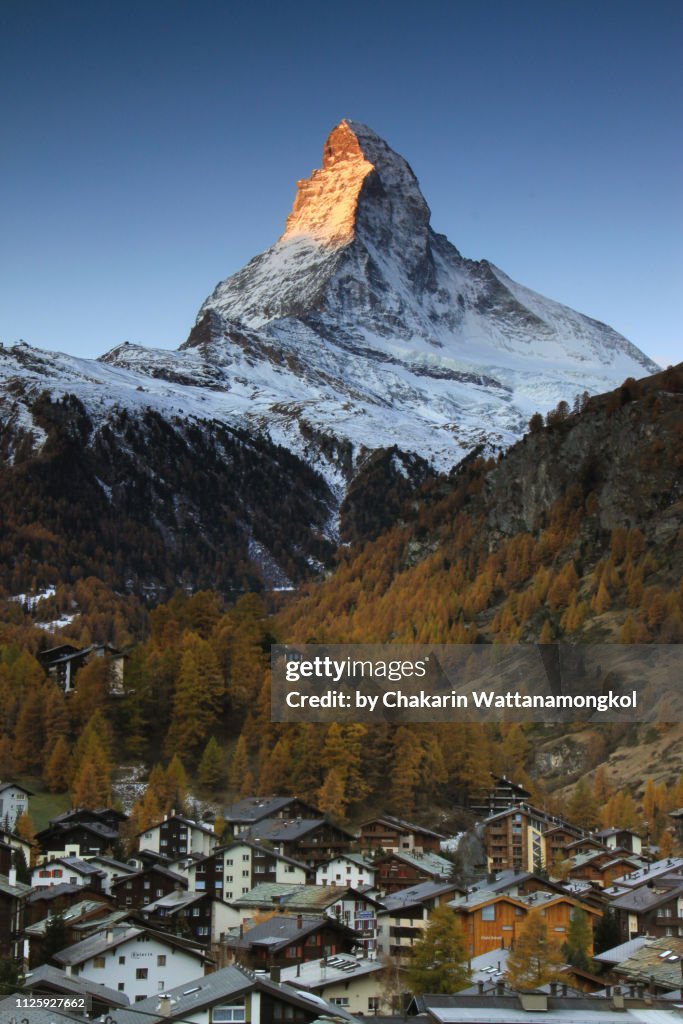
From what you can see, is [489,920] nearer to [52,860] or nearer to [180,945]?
[180,945]

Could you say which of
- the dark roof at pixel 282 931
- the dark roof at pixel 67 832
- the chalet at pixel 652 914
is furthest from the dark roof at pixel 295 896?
the dark roof at pixel 67 832

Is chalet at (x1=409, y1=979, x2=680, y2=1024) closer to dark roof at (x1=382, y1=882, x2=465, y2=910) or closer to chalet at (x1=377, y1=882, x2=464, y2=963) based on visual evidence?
chalet at (x1=377, y1=882, x2=464, y2=963)

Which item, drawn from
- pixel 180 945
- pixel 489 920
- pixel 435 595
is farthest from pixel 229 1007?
pixel 435 595

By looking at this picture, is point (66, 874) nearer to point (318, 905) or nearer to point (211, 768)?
point (318, 905)

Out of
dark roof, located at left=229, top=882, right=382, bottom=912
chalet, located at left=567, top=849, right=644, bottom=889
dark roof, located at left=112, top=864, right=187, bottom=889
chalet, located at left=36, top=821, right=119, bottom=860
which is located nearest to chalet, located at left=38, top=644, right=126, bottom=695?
chalet, located at left=36, top=821, right=119, bottom=860

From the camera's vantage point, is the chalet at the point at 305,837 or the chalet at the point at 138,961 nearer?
the chalet at the point at 138,961

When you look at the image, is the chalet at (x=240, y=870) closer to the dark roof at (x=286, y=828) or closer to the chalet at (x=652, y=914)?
the dark roof at (x=286, y=828)

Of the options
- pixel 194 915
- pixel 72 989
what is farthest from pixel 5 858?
pixel 72 989
